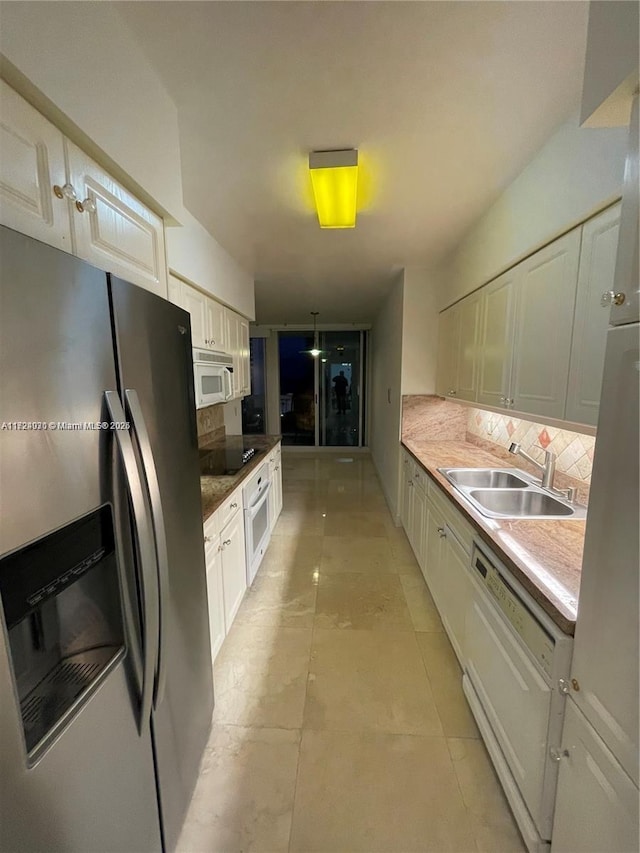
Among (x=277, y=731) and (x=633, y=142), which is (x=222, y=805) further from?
(x=633, y=142)

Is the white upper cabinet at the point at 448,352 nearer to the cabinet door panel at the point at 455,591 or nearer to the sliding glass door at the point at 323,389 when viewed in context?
the cabinet door panel at the point at 455,591

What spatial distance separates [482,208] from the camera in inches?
85.7

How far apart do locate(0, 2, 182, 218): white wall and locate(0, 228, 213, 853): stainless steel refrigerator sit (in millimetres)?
444

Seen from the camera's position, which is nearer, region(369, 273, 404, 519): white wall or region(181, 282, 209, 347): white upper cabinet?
region(181, 282, 209, 347): white upper cabinet

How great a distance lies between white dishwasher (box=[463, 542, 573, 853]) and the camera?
103 cm

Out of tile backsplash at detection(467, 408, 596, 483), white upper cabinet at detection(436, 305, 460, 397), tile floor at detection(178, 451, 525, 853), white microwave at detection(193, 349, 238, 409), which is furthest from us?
white upper cabinet at detection(436, 305, 460, 397)

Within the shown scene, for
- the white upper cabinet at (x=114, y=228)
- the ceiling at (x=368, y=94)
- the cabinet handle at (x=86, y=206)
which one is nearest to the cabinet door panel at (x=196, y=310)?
the ceiling at (x=368, y=94)

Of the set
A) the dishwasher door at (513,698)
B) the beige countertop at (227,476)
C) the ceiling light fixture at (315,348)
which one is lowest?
the dishwasher door at (513,698)

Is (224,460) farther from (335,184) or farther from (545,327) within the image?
(545,327)

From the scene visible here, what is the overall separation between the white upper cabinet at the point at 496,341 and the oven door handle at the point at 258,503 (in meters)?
1.82

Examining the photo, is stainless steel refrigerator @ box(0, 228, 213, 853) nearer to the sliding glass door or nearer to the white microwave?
the white microwave

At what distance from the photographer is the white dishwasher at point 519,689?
1033 mm

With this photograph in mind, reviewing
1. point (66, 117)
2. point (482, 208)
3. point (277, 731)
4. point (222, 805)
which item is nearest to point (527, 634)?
point (277, 731)

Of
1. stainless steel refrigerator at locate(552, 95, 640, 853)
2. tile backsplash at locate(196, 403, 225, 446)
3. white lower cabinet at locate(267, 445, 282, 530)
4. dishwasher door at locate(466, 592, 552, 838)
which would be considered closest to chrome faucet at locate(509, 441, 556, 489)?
dishwasher door at locate(466, 592, 552, 838)
